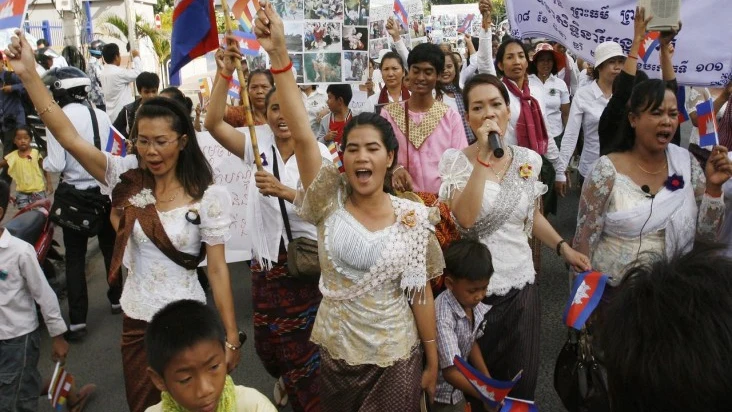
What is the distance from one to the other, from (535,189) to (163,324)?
183 centimetres

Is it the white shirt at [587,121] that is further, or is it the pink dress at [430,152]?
the white shirt at [587,121]

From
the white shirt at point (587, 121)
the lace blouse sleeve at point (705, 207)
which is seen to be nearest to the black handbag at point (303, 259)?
the lace blouse sleeve at point (705, 207)

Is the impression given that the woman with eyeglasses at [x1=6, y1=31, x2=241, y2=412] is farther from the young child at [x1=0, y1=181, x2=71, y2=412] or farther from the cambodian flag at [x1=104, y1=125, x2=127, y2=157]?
the cambodian flag at [x1=104, y1=125, x2=127, y2=157]

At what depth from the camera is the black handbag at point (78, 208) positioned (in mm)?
4812

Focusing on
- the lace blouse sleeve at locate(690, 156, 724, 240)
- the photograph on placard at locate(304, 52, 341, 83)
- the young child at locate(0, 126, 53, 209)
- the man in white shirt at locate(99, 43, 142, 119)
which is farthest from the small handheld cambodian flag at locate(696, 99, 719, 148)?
the young child at locate(0, 126, 53, 209)

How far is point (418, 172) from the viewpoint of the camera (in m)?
3.90

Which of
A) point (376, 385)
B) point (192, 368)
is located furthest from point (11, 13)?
point (376, 385)

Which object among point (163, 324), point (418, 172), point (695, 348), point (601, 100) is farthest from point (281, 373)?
point (601, 100)

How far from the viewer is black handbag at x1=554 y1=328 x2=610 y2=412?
9.45 feet

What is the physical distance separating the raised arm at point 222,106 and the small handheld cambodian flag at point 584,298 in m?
1.89

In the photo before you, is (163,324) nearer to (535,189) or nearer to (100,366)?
(535,189)

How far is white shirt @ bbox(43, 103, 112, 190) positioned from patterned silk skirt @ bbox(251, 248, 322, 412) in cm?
210

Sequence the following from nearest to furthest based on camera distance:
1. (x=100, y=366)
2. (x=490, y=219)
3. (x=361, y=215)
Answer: (x=361, y=215) → (x=490, y=219) → (x=100, y=366)

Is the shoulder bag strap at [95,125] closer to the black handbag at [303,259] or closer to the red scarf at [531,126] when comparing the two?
the black handbag at [303,259]
